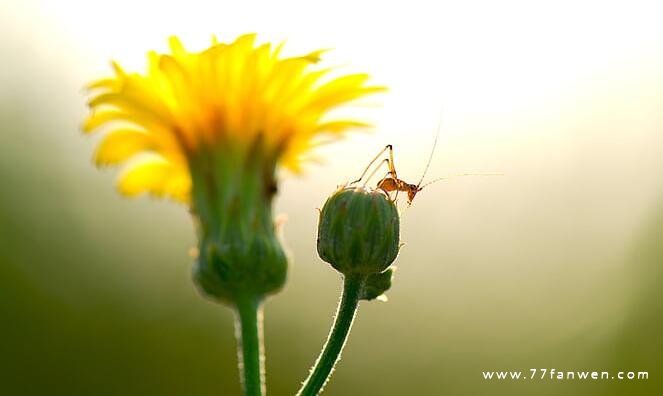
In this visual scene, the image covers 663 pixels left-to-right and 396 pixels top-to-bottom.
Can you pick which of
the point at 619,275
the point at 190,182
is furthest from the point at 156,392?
the point at 190,182

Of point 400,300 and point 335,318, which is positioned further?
point 400,300

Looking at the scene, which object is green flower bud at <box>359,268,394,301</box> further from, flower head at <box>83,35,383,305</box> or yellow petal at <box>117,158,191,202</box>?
yellow petal at <box>117,158,191,202</box>

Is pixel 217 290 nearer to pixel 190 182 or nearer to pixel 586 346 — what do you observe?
pixel 190 182

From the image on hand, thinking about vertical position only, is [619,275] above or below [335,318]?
above

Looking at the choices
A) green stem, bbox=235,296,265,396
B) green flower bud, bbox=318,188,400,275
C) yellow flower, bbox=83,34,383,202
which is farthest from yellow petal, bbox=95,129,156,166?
green flower bud, bbox=318,188,400,275

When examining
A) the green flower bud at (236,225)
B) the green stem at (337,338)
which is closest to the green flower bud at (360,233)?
the green stem at (337,338)

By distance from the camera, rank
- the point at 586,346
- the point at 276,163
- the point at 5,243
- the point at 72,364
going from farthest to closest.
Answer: the point at 586,346
the point at 5,243
the point at 72,364
the point at 276,163
